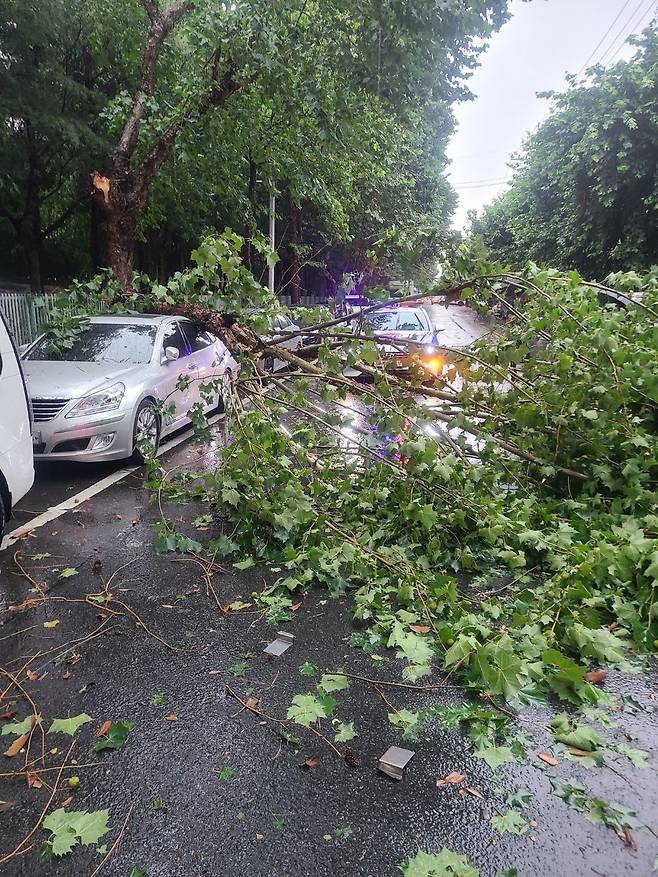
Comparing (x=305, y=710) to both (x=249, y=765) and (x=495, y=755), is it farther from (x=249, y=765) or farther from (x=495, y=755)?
(x=495, y=755)

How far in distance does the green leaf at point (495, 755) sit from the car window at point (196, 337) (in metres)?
6.67

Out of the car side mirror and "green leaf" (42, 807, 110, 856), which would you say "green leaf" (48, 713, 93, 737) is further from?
the car side mirror

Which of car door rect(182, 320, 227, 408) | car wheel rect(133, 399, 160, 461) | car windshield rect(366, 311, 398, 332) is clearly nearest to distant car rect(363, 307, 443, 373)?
car windshield rect(366, 311, 398, 332)

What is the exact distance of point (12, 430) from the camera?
4.33 meters

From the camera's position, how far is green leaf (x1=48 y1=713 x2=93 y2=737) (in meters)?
2.67

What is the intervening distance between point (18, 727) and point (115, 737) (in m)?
0.48

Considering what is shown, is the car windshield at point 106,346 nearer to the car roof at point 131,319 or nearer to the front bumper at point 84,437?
the car roof at point 131,319

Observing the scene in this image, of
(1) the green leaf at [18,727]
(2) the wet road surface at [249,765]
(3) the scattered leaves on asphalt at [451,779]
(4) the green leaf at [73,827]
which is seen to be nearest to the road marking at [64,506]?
(2) the wet road surface at [249,765]

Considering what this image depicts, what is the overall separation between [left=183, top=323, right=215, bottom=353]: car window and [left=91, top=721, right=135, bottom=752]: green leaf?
6113 mm

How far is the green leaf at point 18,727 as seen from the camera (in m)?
2.67

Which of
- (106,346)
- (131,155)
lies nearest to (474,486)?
(106,346)

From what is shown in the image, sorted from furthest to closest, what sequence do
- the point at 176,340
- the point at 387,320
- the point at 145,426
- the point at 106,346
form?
the point at 387,320 < the point at 176,340 < the point at 106,346 < the point at 145,426

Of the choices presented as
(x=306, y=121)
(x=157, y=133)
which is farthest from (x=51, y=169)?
(x=306, y=121)

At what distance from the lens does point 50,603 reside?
381cm
